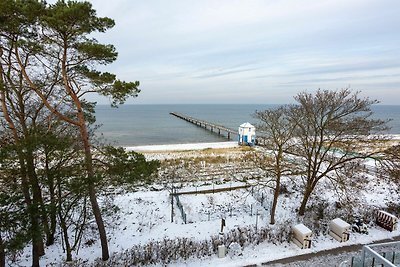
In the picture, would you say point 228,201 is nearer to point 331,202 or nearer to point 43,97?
point 331,202

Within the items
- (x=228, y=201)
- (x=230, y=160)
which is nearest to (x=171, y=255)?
(x=228, y=201)

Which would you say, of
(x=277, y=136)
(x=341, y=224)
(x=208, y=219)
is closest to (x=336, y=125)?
(x=277, y=136)

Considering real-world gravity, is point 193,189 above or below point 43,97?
below

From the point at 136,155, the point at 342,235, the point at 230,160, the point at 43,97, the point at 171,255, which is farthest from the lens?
the point at 230,160

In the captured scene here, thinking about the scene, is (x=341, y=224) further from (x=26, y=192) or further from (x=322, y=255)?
(x=26, y=192)

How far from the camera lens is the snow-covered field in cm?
939

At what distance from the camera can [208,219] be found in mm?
12102

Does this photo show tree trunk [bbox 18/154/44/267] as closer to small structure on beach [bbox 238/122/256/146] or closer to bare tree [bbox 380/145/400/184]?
bare tree [bbox 380/145/400/184]

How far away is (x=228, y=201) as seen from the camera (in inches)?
552

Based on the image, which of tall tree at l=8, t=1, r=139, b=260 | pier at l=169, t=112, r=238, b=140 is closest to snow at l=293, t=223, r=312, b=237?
tall tree at l=8, t=1, r=139, b=260

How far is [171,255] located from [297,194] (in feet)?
29.5

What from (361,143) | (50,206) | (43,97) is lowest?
(50,206)

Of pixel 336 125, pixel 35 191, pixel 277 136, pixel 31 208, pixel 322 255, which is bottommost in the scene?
pixel 322 255

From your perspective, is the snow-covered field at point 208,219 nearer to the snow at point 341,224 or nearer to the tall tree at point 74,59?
the snow at point 341,224
